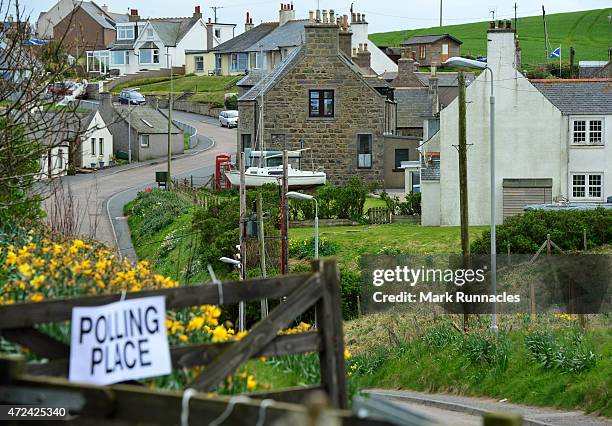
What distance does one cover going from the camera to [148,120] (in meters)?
83.5

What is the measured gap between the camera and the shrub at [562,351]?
2669 cm

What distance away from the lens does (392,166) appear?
225 feet

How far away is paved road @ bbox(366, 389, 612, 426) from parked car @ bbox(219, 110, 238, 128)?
219 feet

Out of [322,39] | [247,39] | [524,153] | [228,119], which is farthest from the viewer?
[247,39]

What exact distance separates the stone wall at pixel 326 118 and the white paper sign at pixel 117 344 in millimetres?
57999

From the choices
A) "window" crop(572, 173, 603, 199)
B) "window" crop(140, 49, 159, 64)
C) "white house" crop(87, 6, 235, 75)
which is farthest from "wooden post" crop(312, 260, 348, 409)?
"window" crop(140, 49, 159, 64)

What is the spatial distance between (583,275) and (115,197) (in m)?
33.6

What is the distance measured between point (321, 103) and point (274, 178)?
7532 mm

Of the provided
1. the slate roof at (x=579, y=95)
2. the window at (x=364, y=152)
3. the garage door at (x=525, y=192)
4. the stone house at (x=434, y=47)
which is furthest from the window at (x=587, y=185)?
the stone house at (x=434, y=47)

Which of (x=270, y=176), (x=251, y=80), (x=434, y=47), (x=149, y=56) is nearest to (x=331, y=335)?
(x=270, y=176)

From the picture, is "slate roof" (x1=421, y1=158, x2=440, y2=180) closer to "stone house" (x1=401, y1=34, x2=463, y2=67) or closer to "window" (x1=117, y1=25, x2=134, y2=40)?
"stone house" (x1=401, y1=34, x2=463, y2=67)

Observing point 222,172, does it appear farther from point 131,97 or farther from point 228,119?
point 131,97

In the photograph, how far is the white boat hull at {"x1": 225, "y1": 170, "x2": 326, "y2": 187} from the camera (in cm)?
6172

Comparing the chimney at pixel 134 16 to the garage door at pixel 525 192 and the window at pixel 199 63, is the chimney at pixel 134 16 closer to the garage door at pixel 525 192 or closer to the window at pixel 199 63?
the window at pixel 199 63
